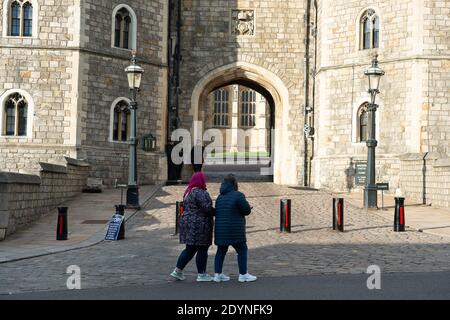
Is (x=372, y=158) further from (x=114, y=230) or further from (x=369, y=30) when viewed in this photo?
(x=114, y=230)

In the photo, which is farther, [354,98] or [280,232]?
[354,98]

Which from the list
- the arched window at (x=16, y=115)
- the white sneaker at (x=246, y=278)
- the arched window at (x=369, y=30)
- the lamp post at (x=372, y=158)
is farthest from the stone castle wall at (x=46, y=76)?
the white sneaker at (x=246, y=278)

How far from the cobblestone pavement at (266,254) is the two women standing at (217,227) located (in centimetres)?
59

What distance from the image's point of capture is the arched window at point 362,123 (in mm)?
24703

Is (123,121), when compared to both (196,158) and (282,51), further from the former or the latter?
(282,51)

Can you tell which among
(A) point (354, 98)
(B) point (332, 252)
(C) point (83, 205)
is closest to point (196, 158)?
(A) point (354, 98)

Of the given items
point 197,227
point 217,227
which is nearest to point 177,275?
point 197,227

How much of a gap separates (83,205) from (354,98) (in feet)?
36.8

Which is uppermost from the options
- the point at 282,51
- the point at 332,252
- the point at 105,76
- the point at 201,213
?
the point at 282,51

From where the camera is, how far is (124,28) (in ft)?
81.5

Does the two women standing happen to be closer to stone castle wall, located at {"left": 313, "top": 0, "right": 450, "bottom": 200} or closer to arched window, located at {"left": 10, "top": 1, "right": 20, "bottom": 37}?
stone castle wall, located at {"left": 313, "top": 0, "right": 450, "bottom": 200}

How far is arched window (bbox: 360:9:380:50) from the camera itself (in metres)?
24.6

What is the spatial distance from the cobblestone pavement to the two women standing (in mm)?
593

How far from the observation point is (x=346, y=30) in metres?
25.1
